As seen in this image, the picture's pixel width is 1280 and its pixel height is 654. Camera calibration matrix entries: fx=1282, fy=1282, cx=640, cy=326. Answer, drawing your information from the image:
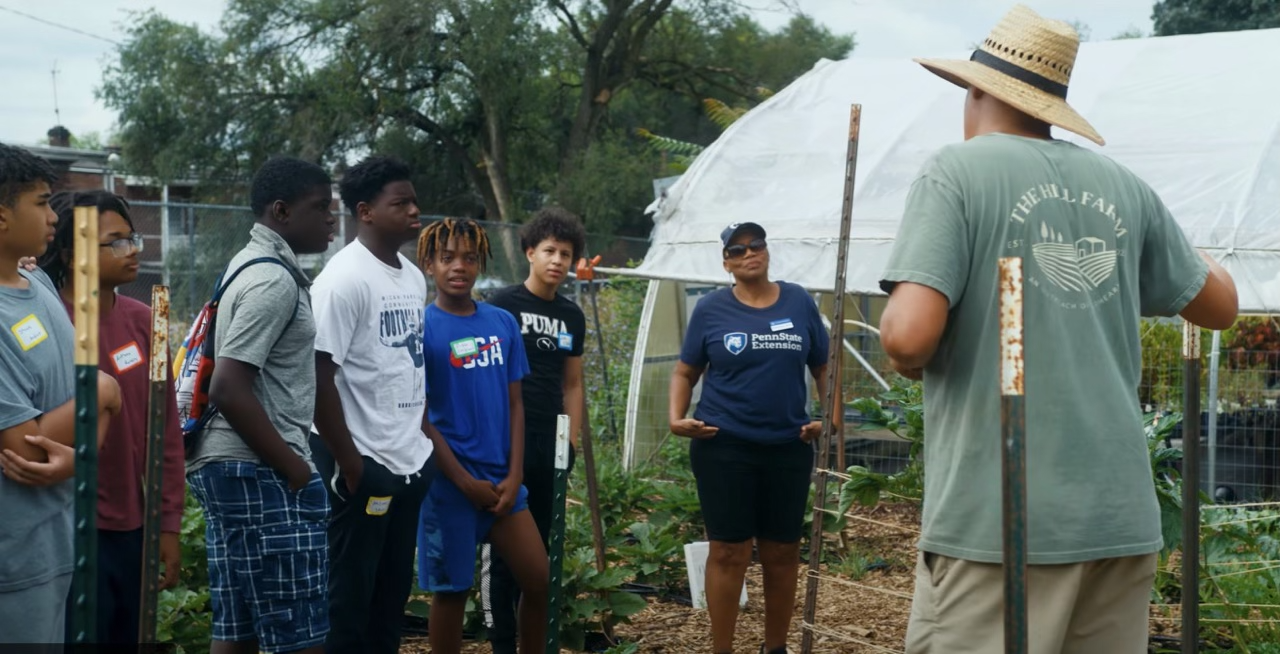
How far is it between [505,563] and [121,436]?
191 cm

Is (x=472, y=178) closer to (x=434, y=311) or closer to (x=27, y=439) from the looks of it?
(x=434, y=311)

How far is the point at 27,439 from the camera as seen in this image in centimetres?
296

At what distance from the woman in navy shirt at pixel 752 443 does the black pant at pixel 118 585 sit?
2.46 meters

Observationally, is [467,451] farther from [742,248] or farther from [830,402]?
[742,248]

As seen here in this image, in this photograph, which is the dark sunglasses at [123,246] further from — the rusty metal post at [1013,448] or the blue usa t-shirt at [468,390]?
the rusty metal post at [1013,448]

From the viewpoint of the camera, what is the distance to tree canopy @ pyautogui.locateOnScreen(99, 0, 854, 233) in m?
29.0

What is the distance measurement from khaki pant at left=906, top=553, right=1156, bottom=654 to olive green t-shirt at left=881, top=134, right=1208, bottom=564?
4 centimetres

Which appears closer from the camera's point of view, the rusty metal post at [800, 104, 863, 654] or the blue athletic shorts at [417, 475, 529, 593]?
the blue athletic shorts at [417, 475, 529, 593]

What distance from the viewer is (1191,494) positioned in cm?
407

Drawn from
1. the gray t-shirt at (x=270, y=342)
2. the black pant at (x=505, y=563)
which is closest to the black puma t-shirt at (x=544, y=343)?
the black pant at (x=505, y=563)

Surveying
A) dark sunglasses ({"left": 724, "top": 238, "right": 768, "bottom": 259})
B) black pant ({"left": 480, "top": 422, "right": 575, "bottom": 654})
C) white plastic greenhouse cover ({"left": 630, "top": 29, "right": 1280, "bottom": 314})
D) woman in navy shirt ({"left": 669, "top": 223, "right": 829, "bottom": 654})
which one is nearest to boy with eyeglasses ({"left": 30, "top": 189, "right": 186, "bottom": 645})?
black pant ({"left": 480, "top": 422, "right": 575, "bottom": 654})

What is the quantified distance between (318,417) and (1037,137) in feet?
7.95

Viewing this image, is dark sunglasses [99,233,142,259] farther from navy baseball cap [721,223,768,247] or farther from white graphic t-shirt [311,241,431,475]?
navy baseball cap [721,223,768,247]

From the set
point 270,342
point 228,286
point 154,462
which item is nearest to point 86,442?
point 154,462
